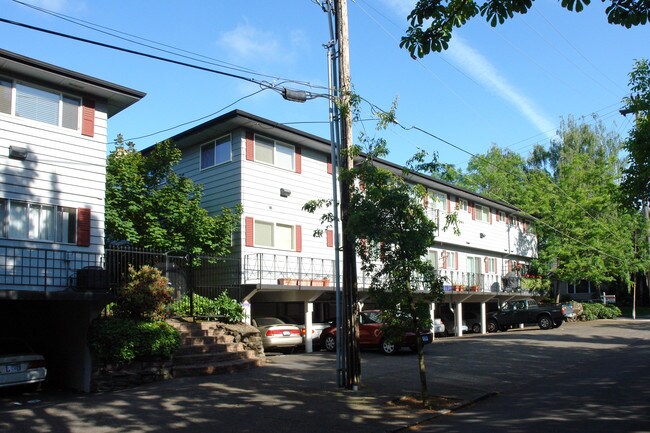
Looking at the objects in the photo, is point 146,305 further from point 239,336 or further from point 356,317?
point 356,317

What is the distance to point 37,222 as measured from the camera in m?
15.4

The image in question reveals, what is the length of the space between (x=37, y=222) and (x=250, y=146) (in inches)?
317

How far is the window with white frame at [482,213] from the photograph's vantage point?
36281 millimetres

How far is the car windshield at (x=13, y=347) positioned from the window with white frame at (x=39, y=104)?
5.83 meters

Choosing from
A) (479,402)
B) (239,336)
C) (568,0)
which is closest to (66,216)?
(239,336)

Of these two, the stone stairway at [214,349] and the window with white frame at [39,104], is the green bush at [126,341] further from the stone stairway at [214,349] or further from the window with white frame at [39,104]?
the window with white frame at [39,104]

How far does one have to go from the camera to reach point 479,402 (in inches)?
462

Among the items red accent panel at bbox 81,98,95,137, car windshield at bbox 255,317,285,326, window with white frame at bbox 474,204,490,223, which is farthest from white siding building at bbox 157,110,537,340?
window with white frame at bbox 474,204,490,223

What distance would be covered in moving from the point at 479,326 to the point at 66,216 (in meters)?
23.7

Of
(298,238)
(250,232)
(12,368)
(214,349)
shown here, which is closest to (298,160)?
(298,238)

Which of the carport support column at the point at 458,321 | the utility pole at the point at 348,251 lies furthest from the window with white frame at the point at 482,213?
the utility pole at the point at 348,251

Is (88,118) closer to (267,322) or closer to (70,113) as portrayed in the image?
(70,113)

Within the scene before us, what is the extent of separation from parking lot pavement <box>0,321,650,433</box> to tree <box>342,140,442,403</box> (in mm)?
1497

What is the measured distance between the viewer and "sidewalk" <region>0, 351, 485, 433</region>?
9367 millimetres
